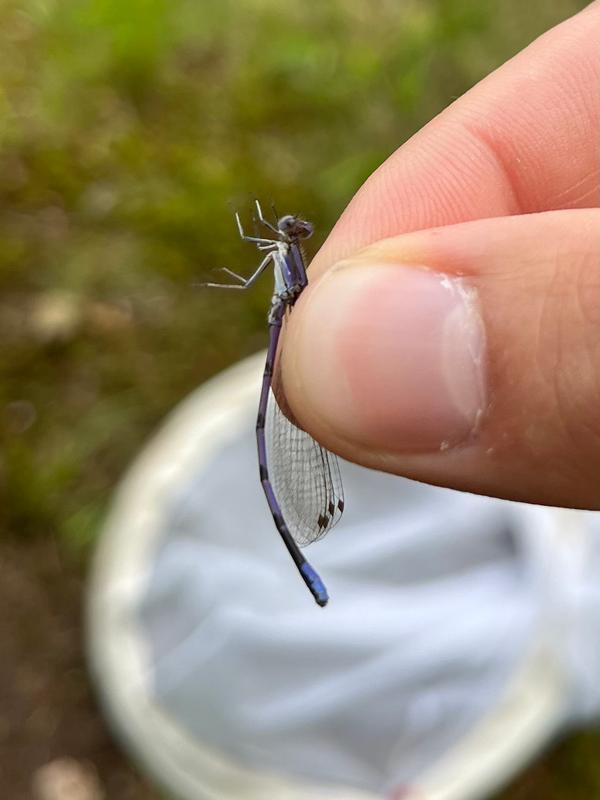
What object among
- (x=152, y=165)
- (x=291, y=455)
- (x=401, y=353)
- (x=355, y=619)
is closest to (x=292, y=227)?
(x=291, y=455)

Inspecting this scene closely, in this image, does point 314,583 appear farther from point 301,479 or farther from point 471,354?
point 471,354

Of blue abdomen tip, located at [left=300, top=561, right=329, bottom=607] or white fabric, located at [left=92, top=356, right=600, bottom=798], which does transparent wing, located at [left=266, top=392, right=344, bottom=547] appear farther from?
white fabric, located at [left=92, top=356, right=600, bottom=798]

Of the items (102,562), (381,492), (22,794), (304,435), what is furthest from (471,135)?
(22,794)

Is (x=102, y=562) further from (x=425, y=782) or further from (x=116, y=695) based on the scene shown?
(x=425, y=782)

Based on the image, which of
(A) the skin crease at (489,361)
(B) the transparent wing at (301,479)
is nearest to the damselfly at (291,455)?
(B) the transparent wing at (301,479)

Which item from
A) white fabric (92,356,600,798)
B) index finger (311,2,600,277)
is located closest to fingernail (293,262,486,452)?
index finger (311,2,600,277)

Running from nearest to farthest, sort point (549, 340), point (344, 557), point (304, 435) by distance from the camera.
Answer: point (549, 340) → point (304, 435) → point (344, 557)
